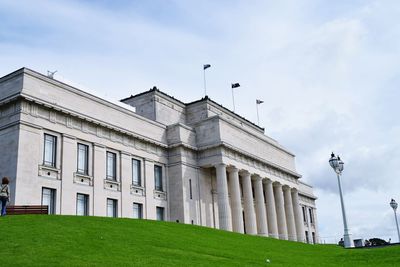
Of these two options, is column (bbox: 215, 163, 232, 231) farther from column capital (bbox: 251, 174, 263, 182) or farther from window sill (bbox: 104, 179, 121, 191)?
window sill (bbox: 104, 179, 121, 191)

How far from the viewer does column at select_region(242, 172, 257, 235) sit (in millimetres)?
54678

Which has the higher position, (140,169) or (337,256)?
(140,169)

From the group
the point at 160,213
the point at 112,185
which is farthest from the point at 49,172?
the point at 160,213

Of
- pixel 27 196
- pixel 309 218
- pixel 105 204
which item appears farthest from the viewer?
pixel 309 218

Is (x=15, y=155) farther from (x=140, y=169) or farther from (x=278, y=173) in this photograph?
(x=278, y=173)

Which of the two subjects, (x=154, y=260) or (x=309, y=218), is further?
(x=309, y=218)

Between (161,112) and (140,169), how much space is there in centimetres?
1076

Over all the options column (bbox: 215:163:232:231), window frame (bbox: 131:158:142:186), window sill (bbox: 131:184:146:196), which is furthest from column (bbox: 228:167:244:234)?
window frame (bbox: 131:158:142:186)

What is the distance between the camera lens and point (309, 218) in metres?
88.1

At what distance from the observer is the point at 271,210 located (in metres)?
60.3

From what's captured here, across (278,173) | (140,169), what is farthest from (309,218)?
(140,169)

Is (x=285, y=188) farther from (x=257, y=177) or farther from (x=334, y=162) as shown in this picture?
(x=334, y=162)

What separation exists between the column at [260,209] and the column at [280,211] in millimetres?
5776

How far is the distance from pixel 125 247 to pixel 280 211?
148 ft
